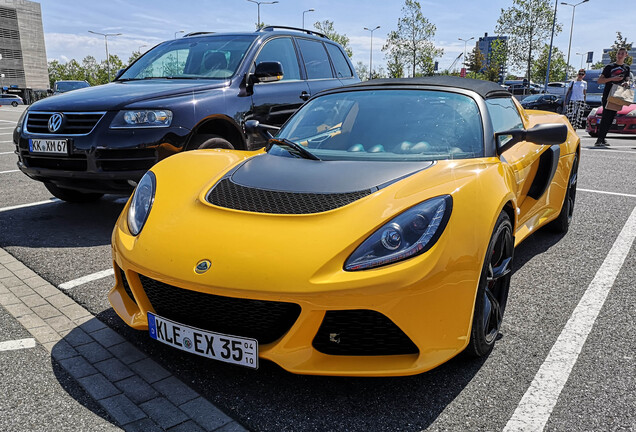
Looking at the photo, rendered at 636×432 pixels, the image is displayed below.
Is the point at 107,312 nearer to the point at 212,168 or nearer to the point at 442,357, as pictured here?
the point at 212,168

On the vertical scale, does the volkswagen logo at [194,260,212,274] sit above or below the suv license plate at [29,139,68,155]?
below

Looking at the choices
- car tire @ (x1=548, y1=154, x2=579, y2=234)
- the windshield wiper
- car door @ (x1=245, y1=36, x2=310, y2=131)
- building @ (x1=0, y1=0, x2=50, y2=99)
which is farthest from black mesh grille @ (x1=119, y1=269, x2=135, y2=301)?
building @ (x1=0, y1=0, x2=50, y2=99)

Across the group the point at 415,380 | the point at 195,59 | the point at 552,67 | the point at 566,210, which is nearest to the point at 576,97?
the point at 566,210

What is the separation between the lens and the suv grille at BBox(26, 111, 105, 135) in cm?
438

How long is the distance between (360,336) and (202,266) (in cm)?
68

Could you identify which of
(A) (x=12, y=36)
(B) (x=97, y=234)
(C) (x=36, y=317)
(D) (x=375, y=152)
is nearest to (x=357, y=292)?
(D) (x=375, y=152)

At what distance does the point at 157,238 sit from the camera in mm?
2332

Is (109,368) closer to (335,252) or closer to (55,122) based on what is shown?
(335,252)

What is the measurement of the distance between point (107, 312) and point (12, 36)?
Answer: 97710mm

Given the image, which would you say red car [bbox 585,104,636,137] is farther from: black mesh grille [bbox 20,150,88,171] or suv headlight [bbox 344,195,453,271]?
suv headlight [bbox 344,195,453,271]

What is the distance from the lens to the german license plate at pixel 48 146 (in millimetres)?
4410

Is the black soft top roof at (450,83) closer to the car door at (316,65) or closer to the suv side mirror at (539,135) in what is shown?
the suv side mirror at (539,135)

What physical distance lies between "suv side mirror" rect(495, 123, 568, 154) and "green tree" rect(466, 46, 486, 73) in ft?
253

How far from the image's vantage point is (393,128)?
3.05 m
